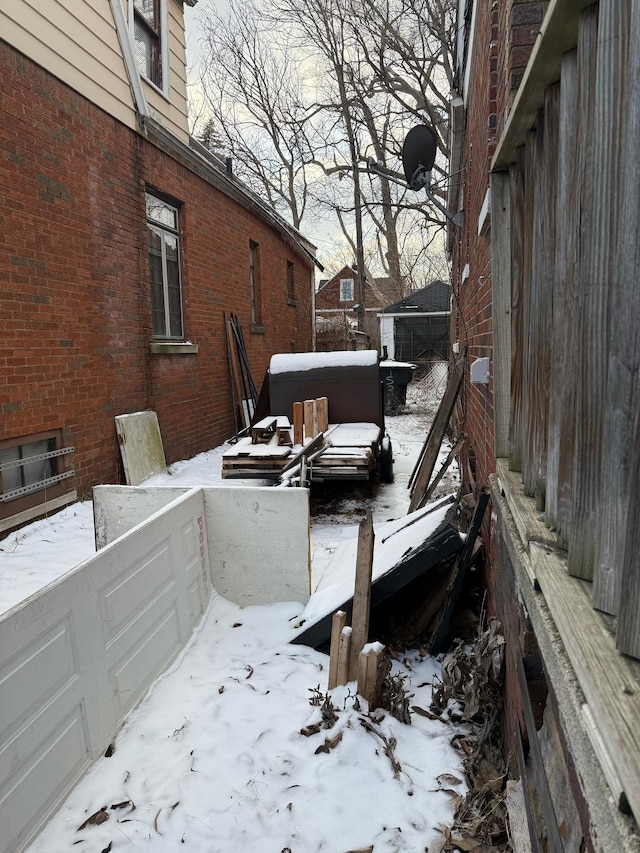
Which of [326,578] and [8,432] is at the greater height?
[8,432]

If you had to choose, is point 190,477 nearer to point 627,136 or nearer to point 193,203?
point 193,203

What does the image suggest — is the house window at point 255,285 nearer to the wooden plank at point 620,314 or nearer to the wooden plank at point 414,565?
the wooden plank at point 414,565

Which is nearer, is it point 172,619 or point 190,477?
point 172,619

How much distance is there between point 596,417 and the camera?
3.71ft

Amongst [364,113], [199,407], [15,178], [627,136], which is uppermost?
[364,113]

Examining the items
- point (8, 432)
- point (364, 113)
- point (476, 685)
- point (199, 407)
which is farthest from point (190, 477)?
point (364, 113)

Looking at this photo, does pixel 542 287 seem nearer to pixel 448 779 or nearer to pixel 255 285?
pixel 448 779

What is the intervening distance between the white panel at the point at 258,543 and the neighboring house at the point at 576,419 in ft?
6.69

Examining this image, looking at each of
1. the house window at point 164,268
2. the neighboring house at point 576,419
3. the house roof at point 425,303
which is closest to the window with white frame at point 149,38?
the house window at point 164,268

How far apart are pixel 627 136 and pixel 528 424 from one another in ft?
3.50

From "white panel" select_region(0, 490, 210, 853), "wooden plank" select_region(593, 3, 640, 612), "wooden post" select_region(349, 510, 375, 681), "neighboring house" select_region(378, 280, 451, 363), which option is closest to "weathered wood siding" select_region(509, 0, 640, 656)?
"wooden plank" select_region(593, 3, 640, 612)

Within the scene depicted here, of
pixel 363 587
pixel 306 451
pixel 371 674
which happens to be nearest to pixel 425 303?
pixel 306 451

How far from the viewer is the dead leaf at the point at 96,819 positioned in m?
2.21

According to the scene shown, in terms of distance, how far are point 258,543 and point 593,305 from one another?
3331 mm
